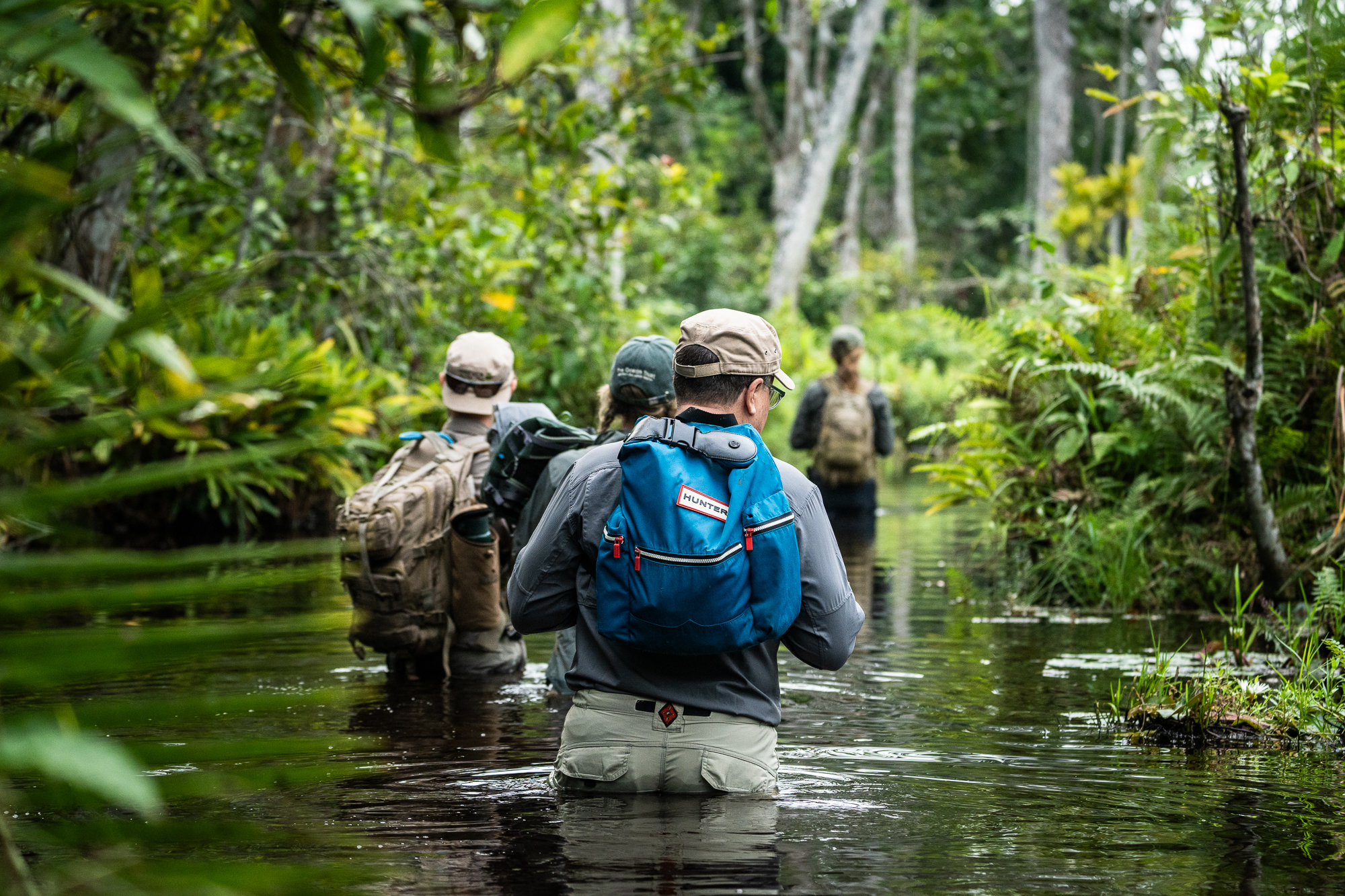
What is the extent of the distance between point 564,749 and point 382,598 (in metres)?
2.27

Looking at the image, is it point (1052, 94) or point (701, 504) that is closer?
point (701, 504)

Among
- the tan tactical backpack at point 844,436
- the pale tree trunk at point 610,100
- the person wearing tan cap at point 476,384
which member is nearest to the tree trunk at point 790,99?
the pale tree trunk at point 610,100

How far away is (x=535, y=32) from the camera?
1557 millimetres

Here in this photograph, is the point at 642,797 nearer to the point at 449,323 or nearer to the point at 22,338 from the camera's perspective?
the point at 22,338

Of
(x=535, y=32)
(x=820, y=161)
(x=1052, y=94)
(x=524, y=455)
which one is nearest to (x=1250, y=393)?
(x=524, y=455)

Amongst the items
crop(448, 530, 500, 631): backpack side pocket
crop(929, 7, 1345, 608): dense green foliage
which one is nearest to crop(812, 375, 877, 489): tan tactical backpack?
crop(929, 7, 1345, 608): dense green foliage

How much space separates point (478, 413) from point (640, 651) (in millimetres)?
3059

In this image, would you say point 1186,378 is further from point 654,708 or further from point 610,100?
point 610,100

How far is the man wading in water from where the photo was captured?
3.84m

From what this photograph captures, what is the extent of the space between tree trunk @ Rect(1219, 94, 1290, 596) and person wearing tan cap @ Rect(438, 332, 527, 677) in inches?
148

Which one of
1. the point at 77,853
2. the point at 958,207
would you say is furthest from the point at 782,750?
the point at 958,207

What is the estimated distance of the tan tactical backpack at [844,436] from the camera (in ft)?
43.8

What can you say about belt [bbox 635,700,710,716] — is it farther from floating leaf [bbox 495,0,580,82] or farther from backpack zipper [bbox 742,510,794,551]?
floating leaf [bbox 495,0,580,82]

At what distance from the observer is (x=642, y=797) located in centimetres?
426
